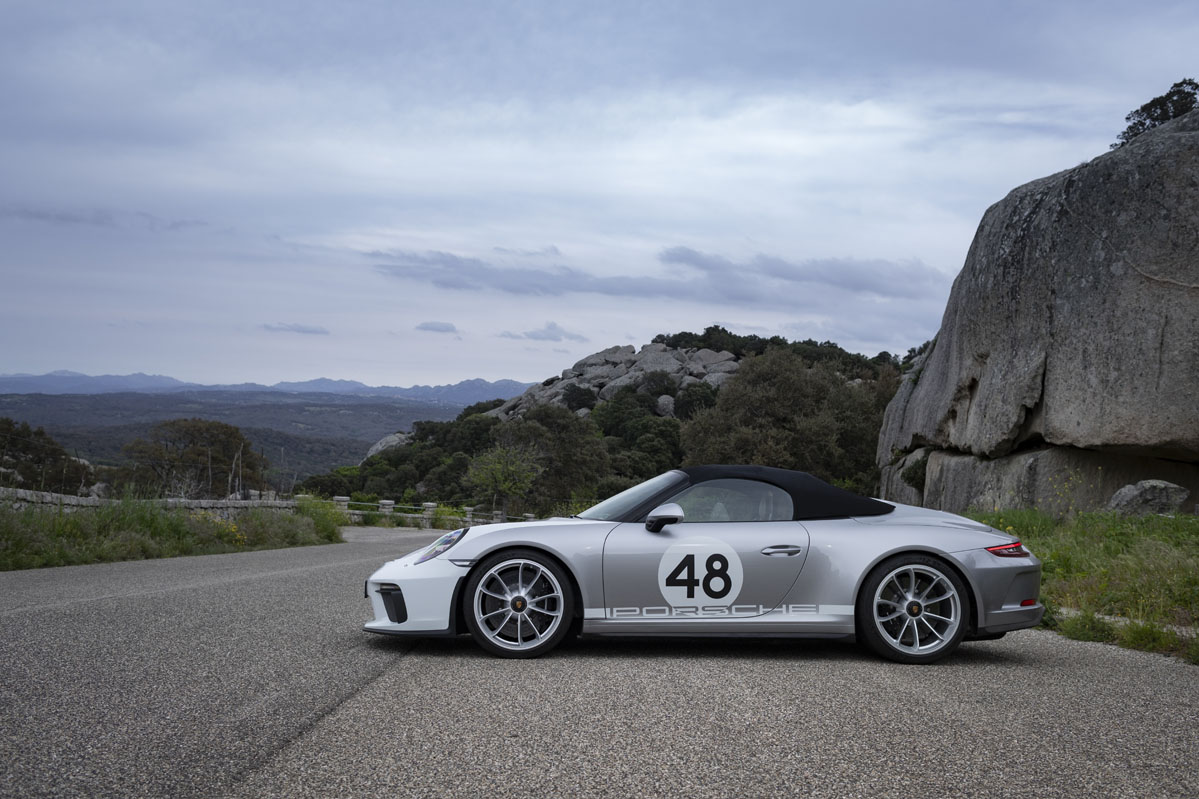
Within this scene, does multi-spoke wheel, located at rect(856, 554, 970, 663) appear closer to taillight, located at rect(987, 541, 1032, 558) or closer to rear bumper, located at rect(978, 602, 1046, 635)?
rear bumper, located at rect(978, 602, 1046, 635)

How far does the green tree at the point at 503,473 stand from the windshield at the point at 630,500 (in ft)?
179

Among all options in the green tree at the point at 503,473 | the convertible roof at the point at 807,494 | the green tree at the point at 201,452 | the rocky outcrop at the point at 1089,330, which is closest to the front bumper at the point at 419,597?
the convertible roof at the point at 807,494

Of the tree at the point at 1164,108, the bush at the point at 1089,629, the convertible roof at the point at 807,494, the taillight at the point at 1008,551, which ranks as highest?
the tree at the point at 1164,108

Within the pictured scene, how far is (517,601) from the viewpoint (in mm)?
6027

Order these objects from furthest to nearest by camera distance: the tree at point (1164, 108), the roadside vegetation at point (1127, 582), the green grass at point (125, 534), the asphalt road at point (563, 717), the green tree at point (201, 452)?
Answer: the green tree at point (201, 452) < the tree at point (1164, 108) < the green grass at point (125, 534) < the roadside vegetation at point (1127, 582) < the asphalt road at point (563, 717)

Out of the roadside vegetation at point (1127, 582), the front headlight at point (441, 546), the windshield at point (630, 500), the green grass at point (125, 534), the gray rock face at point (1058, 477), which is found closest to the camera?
the front headlight at point (441, 546)

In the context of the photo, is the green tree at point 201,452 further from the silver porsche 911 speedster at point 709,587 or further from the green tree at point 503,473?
the silver porsche 911 speedster at point 709,587

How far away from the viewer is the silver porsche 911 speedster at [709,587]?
6008 millimetres

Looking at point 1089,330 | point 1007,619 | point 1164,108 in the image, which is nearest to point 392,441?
point 1164,108

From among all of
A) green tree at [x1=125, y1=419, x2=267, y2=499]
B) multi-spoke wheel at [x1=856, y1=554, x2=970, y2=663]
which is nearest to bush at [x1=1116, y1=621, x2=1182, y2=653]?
multi-spoke wheel at [x1=856, y1=554, x2=970, y2=663]

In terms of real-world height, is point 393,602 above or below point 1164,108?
below

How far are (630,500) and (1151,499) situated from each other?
10.3m

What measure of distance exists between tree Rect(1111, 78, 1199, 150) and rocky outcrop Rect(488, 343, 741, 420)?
6149cm

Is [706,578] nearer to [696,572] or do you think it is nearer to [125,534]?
[696,572]
